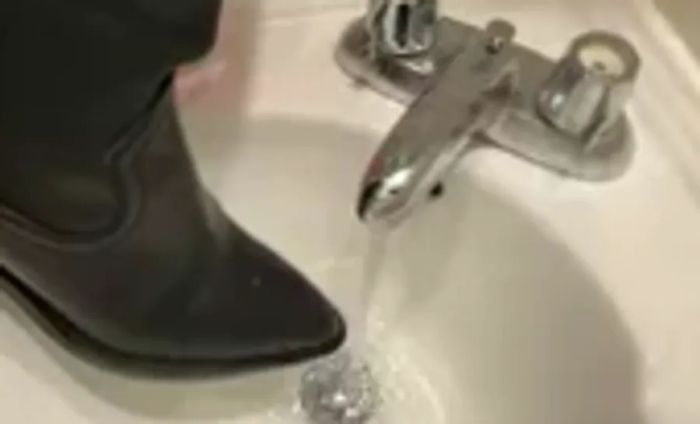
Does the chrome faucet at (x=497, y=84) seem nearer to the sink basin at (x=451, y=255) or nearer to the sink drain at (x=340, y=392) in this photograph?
the sink basin at (x=451, y=255)

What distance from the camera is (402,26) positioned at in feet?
2.43

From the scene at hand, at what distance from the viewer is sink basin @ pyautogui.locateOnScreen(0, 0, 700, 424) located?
729 millimetres

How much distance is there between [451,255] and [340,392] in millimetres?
88

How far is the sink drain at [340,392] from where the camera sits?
0.80 metres

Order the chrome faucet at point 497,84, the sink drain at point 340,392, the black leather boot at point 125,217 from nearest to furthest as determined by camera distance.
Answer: the black leather boot at point 125,217
the chrome faucet at point 497,84
the sink drain at point 340,392

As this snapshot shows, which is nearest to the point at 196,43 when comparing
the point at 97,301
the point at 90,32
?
the point at 90,32

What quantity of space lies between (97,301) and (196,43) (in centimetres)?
15

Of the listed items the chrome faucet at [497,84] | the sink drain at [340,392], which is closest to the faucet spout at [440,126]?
the chrome faucet at [497,84]

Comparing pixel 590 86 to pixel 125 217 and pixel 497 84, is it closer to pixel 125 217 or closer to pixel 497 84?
pixel 497 84

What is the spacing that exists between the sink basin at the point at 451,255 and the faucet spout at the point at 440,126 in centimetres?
5

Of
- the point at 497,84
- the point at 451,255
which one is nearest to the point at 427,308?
the point at 451,255

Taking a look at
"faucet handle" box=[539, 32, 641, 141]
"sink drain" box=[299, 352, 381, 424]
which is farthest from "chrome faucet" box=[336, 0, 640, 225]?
"sink drain" box=[299, 352, 381, 424]

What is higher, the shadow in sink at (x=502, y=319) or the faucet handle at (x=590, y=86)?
the faucet handle at (x=590, y=86)

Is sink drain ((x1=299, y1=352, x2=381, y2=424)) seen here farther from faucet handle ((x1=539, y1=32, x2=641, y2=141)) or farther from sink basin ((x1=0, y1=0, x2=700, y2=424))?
faucet handle ((x1=539, y1=32, x2=641, y2=141))
